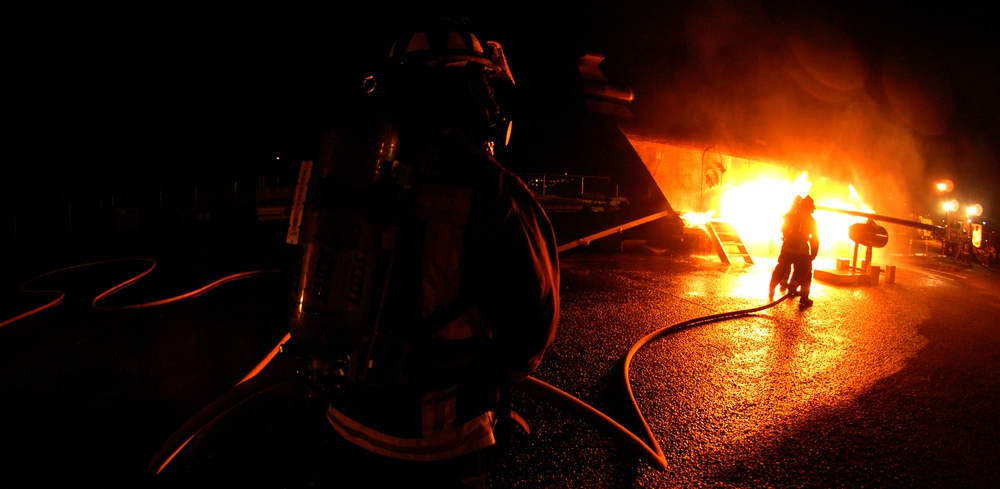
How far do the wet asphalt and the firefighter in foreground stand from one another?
29 cm

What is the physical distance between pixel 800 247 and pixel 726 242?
611 cm


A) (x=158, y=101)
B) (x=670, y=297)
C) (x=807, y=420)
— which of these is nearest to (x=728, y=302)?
(x=670, y=297)

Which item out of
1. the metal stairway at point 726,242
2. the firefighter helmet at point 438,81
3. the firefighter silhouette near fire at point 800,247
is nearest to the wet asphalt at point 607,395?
the firefighter silhouette near fire at point 800,247

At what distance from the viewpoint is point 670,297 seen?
7066 mm

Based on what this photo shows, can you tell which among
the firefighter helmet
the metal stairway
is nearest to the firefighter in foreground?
the firefighter helmet

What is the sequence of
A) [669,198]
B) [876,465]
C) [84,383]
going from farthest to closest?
1. [669,198]
2. [84,383]
3. [876,465]

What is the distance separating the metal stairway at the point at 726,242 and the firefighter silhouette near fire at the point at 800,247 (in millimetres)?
3767

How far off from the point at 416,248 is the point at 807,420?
353 cm

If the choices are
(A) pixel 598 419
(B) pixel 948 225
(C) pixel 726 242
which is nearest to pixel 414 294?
(A) pixel 598 419

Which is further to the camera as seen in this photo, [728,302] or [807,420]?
[728,302]

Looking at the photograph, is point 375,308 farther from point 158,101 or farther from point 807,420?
point 158,101

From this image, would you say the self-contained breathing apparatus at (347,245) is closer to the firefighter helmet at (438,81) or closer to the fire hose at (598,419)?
the firefighter helmet at (438,81)

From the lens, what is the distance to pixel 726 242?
13.0 meters

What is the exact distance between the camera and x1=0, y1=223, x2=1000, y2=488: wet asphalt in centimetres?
250
